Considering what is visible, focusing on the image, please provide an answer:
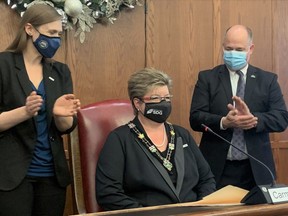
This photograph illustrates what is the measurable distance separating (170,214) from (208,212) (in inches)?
4.5

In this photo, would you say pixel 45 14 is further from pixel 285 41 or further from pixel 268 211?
pixel 285 41

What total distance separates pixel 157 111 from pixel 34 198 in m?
0.67

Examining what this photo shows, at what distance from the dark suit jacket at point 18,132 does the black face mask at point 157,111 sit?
42 cm

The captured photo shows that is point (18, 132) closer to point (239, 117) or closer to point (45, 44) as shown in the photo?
point (45, 44)

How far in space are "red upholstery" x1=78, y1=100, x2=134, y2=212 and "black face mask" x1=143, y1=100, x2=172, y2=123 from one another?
273mm

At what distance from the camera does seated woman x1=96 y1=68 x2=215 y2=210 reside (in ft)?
7.43

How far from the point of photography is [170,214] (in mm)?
1590

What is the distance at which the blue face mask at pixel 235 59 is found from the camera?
2.83m

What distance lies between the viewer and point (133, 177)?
2.27 metres

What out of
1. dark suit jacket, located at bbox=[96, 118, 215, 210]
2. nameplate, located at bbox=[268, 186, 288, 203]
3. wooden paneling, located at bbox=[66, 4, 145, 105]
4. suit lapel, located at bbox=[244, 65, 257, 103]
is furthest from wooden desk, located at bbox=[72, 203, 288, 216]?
wooden paneling, located at bbox=[66, 4, 145, 105]

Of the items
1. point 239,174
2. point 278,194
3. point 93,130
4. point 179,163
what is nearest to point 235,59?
point 239,174

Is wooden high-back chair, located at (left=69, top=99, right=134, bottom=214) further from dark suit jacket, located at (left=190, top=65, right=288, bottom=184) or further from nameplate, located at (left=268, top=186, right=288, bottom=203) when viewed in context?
nameplate, located at (left=268, top=186, right=288, bottom=203)

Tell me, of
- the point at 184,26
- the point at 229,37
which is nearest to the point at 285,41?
the point at 184,26

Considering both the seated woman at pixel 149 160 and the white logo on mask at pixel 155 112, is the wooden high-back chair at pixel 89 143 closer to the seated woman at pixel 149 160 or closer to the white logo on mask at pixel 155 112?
the seated woman at pixel 149 160
